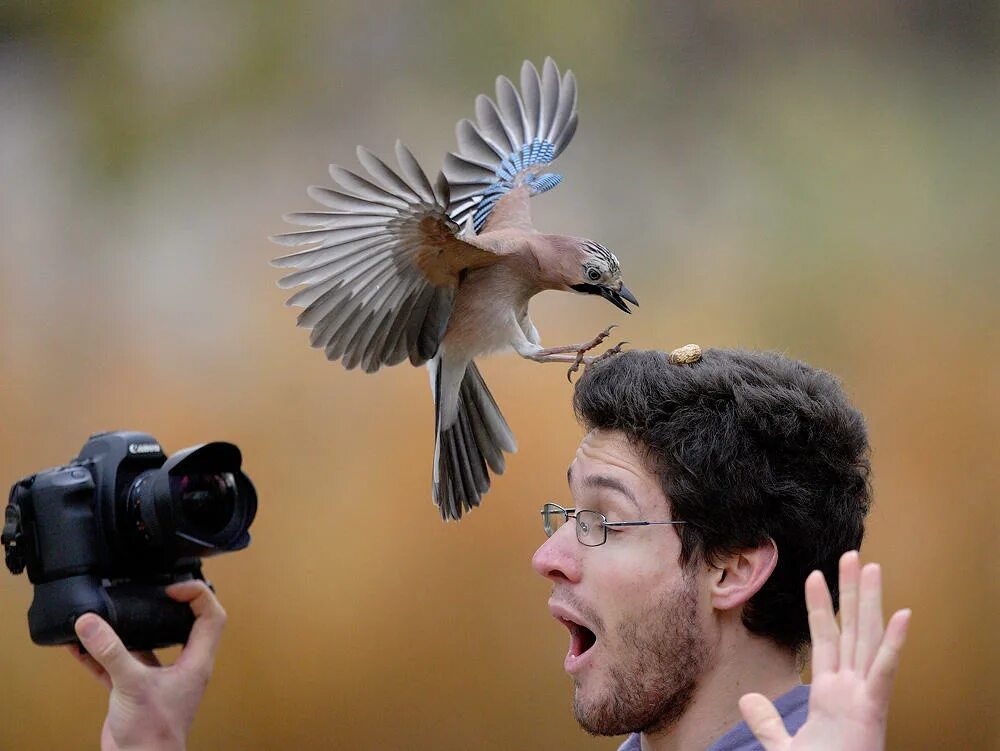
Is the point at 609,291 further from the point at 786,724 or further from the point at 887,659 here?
the point at 887,659

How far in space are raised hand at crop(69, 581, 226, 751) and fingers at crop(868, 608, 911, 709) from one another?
971 millimetres

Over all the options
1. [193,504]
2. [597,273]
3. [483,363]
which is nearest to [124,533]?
[193,504]

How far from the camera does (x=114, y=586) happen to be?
1552mm

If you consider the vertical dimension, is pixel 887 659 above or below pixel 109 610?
above

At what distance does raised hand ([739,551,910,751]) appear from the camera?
2.98 ft

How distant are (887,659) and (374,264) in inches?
Result: 37.2

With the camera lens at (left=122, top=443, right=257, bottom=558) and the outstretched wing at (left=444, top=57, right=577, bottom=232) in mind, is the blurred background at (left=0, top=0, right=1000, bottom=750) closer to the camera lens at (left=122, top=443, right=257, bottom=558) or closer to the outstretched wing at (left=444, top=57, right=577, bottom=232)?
the outstretched wing at (left=444, top=57, right=577, bottom=232)

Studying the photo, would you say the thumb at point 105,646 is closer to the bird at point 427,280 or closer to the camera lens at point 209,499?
the camera lens at point 209,499

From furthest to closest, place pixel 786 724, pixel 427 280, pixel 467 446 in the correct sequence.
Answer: pixel 467 446 → pixel 427 280 → pixel 786 724

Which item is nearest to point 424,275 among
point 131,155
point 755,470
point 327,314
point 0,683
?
point 327,314

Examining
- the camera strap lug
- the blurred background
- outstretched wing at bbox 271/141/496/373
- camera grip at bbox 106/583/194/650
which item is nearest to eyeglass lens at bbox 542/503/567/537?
outstretched wing at bbox 271/141/496/373

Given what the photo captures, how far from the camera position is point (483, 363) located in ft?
9.86


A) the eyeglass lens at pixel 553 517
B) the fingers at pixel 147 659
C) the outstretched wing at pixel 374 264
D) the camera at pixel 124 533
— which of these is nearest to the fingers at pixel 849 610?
the eyeglass lens at pixel 553 517

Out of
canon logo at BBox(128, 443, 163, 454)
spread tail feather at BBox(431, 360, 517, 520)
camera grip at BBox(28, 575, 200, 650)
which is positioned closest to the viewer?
camera grip at BBox(28, 575, 200, 650)
